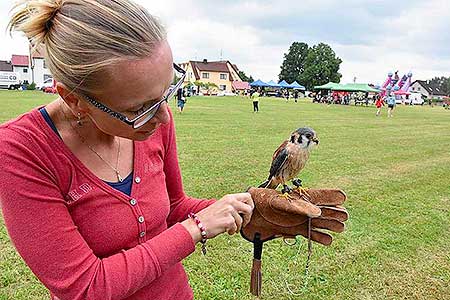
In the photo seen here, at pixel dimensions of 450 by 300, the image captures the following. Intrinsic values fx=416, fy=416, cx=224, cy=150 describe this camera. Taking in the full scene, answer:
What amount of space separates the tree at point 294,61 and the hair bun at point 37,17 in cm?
8032

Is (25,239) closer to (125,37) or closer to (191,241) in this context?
(191,241)

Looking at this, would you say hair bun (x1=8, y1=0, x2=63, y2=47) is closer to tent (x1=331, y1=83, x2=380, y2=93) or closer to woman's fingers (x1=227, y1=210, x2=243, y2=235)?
woman's fingers (x1=227, y1=210, x2=243, y2=235)

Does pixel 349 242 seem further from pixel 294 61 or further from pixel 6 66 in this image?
pixel 294 61

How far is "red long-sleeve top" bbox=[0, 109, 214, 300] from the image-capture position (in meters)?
1.15

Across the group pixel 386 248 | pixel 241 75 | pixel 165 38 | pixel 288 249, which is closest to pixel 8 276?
pixel 288 249

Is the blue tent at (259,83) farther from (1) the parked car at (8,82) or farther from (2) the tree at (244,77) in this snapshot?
(1) the parked car at (8,82)

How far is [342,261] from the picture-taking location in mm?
4215

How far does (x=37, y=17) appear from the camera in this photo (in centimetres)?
116

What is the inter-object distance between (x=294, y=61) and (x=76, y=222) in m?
82.7

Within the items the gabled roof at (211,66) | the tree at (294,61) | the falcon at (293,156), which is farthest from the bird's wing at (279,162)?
the tree at (294,61)

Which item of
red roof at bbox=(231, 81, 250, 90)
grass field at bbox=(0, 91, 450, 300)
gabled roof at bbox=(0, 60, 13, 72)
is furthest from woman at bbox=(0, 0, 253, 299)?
gabled roof at bbox=(0, 60, 13, 72)

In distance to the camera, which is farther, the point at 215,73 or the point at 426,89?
the point at 426,89

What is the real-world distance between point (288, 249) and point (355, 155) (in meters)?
6.18

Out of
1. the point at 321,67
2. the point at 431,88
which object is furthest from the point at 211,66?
the point at 431,88
